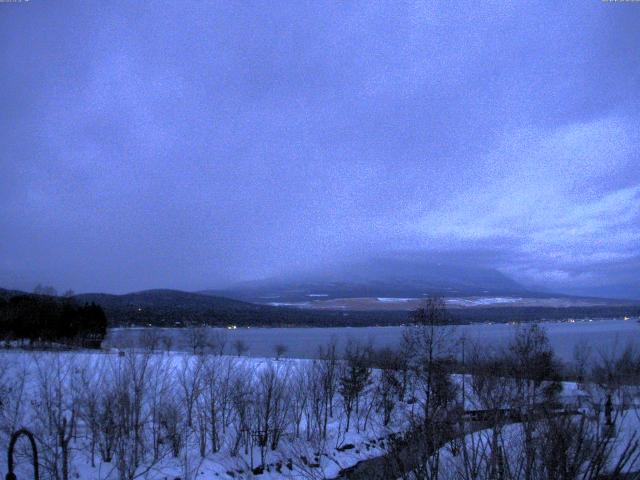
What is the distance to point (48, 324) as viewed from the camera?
6431cm

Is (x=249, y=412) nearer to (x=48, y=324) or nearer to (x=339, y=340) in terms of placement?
(x=48, y=324)

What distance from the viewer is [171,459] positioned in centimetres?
2342

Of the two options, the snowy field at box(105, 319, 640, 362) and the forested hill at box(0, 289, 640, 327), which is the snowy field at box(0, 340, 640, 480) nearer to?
the snowy field at box(105, 319, 640, 362)

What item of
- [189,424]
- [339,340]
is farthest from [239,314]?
[189,424]

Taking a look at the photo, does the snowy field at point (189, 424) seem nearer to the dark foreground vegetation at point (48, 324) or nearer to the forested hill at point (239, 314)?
the dark foreground vegetation at point (48, 324)

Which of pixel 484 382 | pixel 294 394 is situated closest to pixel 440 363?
pixel 484 382

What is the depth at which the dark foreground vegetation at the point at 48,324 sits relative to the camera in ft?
199

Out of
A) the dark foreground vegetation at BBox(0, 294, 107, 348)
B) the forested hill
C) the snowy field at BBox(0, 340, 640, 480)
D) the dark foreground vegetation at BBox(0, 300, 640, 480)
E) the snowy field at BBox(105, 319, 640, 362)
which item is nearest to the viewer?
the dark foreground vegetation at BBox(0, 300, 640, 480)

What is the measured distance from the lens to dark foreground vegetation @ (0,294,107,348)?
199 feet

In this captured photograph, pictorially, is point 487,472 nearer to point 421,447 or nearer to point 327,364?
point 421,447

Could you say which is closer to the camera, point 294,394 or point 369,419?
point 294,394

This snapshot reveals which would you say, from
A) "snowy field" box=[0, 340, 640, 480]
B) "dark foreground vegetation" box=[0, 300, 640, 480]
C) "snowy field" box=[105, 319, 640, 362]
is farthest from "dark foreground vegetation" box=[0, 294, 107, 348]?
"dark foreground vegetation" box=[0, 300, 640, 480]

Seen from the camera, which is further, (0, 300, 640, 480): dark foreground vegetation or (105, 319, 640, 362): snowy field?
(105, 319, 640, 362): snowy field

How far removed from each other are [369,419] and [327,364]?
4434 mm
